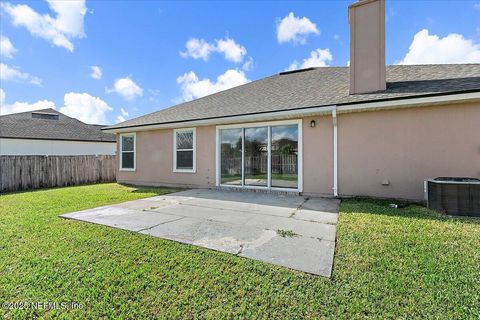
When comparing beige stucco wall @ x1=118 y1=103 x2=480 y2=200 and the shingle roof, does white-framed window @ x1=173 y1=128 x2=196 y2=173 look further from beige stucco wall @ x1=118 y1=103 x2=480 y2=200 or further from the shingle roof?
beige stucco wall @ x1=118 y1=103 x2=480 y2=200

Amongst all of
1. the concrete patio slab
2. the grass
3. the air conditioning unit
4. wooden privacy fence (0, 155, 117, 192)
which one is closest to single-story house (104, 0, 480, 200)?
the air conditioning unit

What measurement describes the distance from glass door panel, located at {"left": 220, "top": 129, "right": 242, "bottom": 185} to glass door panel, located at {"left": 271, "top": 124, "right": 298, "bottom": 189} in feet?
4.46

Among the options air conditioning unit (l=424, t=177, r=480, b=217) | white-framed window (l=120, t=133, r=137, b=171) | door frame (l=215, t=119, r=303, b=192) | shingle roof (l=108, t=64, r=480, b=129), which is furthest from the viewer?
white-framed window (l=120, t=133, r=137, b=171)

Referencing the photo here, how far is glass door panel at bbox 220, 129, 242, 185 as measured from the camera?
856 cm

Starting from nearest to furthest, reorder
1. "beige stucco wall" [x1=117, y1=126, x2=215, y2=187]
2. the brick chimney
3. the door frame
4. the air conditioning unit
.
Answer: the air conditioning unit
the brick chimney
the door frame
"beige stucco wall" [x1=117, y1=126, x2=215, y2=187]

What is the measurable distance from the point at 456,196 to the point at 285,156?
433 cm

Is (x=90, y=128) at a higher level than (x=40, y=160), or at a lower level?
higher

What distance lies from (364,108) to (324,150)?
5.23 feet

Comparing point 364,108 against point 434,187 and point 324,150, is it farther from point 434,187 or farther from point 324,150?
point 434,187

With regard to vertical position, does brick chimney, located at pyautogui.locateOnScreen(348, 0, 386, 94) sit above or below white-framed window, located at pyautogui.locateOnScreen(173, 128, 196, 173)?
above

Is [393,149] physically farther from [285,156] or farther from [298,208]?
[298,208]

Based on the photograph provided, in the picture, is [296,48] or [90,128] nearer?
[296,48]

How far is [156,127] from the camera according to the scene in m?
10.1

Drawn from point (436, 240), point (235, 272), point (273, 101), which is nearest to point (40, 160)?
point (273, 101)
